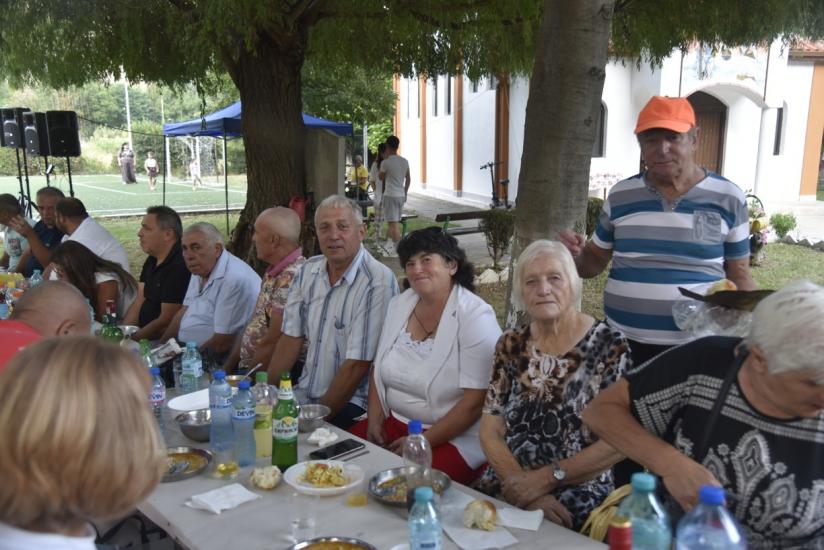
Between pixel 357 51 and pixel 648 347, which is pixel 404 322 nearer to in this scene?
pixel 648 347

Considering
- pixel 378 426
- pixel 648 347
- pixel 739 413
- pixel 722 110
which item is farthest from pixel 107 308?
pixel 722 110

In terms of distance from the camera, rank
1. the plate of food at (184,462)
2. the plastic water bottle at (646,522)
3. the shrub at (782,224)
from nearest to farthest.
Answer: the plastic water bottle at (646,522), the plate of food at (184,462), the shrub at (782,224)

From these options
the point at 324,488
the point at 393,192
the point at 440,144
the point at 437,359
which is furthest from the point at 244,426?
the point at 440,144

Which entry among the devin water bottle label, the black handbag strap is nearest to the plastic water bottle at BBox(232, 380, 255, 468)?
the devin water bottle label

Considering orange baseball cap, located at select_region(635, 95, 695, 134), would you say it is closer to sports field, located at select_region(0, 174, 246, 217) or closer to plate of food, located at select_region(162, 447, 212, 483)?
plate of food, located at select_region(162, 447, 212, 483)

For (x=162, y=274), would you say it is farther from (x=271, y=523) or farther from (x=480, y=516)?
(x=480, y=516)

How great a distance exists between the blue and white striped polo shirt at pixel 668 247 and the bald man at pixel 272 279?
1.87 meters

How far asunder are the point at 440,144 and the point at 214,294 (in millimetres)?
19777

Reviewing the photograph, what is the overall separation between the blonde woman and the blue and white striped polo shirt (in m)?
2.30

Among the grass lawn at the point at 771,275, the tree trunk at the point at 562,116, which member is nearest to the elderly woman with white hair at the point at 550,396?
the tree trunk at the point at 562,116

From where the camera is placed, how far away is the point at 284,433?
7.82 ft

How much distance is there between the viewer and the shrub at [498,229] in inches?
380

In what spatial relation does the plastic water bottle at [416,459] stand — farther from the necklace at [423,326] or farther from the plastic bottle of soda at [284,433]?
the necklace at [423,326]

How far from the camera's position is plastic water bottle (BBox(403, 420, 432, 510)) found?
216 centimetres
